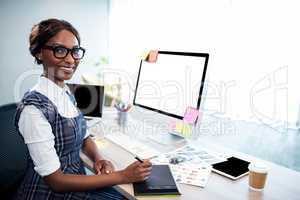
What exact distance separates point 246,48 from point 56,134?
43.3 inches

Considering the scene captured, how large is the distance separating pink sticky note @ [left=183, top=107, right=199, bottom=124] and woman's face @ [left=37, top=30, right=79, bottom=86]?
0.59 meters

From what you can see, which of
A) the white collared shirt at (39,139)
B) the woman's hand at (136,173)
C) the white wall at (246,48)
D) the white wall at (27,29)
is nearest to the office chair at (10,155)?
the white collared shirt at (39,139)

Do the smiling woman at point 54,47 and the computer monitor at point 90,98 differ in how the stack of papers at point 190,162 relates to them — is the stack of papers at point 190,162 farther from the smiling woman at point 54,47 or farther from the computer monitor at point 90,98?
the computer monitor at point 90,98

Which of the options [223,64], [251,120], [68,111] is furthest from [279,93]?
[68,111]

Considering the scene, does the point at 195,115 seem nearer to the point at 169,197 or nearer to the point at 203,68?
the point at 203,68

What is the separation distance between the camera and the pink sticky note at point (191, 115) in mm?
1255

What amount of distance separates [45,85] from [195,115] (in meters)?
0.69

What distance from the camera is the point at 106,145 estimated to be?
54.3 inches

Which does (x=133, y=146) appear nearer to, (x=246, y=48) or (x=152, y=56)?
(x=152, y=56)

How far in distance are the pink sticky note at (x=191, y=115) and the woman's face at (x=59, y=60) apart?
59 cm

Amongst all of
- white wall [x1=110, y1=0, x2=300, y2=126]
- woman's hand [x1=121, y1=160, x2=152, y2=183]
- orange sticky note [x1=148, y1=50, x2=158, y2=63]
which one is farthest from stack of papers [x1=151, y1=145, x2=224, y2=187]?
orange sticky note [x1=148, y1=50, x2=158, y2=63]

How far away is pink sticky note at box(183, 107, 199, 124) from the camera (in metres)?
1.25

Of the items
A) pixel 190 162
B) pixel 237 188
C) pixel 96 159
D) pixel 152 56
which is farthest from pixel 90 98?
pixel 237 188

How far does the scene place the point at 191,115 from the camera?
1271 mm
